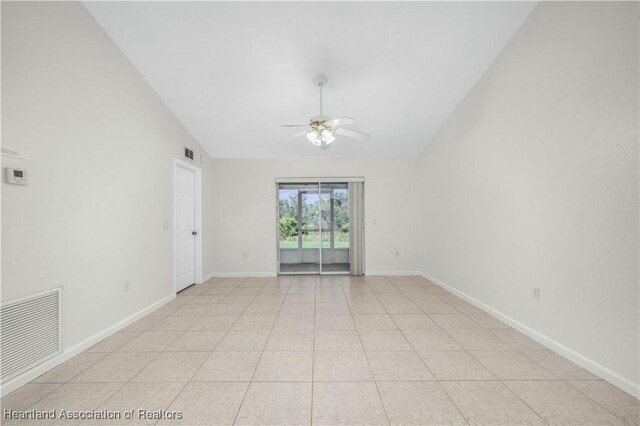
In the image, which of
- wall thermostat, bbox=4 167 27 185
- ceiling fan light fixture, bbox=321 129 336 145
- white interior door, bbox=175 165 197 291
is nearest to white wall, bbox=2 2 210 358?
wall thermostat, bbox=4 167 27 185

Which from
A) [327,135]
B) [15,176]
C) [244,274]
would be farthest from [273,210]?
[15,176]

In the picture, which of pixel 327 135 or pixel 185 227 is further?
pixel 185 227

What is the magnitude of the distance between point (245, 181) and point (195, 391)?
436 cm

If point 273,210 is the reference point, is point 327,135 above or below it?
above

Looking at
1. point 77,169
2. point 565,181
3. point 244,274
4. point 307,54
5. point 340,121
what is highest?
point 307,54

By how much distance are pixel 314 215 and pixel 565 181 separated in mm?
4426

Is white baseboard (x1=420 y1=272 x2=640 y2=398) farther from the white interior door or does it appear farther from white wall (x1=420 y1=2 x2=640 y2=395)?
the white interior door

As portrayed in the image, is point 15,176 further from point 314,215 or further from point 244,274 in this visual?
point 314,215

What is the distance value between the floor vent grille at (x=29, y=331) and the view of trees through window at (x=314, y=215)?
4.02 m

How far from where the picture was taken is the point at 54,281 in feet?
7.34

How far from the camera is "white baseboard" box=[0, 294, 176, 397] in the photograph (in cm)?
190

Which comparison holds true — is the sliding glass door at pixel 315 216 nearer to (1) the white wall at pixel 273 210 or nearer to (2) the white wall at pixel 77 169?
(1) the white wall at pixel 273 210

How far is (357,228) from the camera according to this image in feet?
18.8

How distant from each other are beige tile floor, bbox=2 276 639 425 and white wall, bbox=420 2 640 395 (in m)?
0.36
